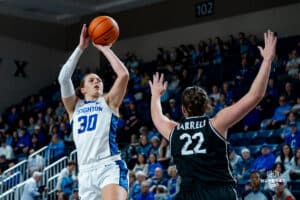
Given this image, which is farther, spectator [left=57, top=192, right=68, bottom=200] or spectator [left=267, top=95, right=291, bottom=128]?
spectator [left=57, top=192, right=68, bottom=200]

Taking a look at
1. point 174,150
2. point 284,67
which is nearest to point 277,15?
point 284,67

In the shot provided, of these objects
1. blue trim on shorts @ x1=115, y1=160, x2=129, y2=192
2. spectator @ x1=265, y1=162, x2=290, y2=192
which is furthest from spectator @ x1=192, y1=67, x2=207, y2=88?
blue trim on shorts @ x1=115, y1=160, x2=129, y2=192

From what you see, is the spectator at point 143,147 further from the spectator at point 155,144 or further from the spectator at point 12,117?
the spectator at point 12,117

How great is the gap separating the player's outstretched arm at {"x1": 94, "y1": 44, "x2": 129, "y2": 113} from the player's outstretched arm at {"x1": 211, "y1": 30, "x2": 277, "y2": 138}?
1978 mm

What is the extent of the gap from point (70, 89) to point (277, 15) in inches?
596

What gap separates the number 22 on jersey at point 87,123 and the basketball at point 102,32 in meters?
0.82

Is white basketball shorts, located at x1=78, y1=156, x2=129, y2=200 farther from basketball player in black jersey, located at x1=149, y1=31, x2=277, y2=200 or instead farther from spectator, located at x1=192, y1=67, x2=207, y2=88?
spectator, located at x1=192, y1=67, x2=207, y2=88

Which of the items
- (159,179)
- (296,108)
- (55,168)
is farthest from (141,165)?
(296,108)

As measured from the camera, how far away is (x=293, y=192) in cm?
1166

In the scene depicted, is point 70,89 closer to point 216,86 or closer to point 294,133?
point 294,133

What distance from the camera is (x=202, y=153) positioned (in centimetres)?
420

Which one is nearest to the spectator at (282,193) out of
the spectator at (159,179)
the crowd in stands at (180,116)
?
the crowd in stands at (180,116)

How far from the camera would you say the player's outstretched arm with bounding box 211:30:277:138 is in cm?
396

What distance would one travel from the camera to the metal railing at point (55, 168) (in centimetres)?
1641
